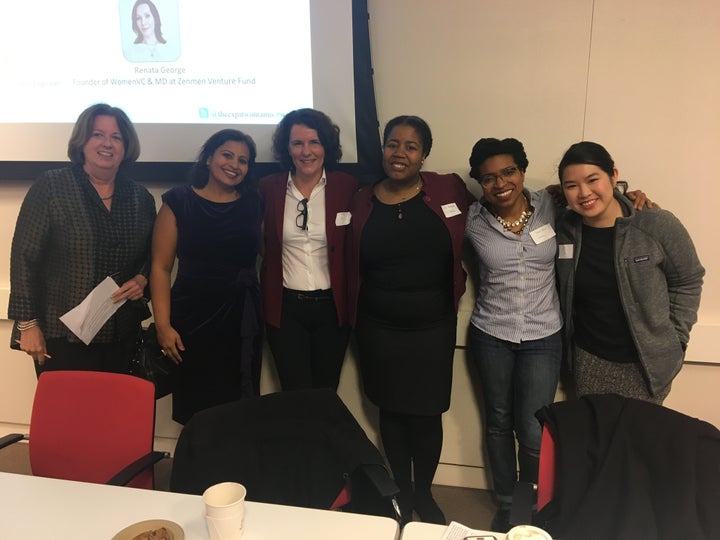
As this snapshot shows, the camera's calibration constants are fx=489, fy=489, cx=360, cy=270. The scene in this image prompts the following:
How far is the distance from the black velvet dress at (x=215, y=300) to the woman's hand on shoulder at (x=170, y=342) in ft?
0.11

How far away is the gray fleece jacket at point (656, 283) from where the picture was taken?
1.66 m

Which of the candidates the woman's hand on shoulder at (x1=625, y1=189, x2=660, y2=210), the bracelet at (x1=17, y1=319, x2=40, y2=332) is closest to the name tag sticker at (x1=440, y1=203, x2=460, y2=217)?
the woman's hand on shoulder at (x1=625, y1=189, x2=660, y2=210)

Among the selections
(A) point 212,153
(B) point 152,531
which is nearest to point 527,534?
(B) point 152,531

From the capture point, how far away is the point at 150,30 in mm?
2217

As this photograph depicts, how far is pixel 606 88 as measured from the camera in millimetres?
1988

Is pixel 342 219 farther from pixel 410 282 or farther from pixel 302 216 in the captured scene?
pixel 410 282

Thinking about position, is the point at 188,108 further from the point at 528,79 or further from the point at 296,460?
the point at 296,460

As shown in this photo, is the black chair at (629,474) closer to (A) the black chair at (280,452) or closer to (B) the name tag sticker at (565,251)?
(A) the black chair at (280,452)

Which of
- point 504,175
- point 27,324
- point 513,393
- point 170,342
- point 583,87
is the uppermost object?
point 583,87

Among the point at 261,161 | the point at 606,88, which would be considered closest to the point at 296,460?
the point at 261,161

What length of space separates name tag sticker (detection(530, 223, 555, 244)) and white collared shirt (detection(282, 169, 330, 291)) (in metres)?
0.80

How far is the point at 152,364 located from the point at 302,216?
2.85ft

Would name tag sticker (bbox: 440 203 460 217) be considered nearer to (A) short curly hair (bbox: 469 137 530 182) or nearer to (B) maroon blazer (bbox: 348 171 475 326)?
(B) maroon blazer (bbox: 348 171 475 326)

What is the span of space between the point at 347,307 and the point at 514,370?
2.35 ft
